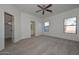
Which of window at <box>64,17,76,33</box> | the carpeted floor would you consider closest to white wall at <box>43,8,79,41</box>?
window at <box>64,17,76,33</box>

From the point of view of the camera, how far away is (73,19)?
205 inches

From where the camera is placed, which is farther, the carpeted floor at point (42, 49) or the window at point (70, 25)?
the window at point (70, 25)

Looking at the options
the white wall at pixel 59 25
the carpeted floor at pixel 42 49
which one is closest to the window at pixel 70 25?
the white wall at pixel 59 25

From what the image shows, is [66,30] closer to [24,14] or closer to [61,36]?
[61,36]

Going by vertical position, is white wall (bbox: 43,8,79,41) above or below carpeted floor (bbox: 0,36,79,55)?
above

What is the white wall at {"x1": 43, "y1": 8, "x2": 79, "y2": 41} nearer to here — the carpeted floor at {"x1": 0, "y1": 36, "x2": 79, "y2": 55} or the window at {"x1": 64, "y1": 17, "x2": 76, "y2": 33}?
the window at {"x1": 64, "y1": 17, "x2": 76, "y2": 33}

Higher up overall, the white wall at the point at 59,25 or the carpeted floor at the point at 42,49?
the white wall at the point at 59,25

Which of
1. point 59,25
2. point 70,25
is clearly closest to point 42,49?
point 70,25

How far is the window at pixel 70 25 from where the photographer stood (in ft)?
17.0

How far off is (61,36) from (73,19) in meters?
1.47

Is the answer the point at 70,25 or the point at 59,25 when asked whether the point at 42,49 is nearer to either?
the point at 70,25

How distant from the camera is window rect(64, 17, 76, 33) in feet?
17.0

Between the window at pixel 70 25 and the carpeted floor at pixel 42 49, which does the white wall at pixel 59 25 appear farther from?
the carpeted floor at pixel 42 49

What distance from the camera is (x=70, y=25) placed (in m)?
5.38
